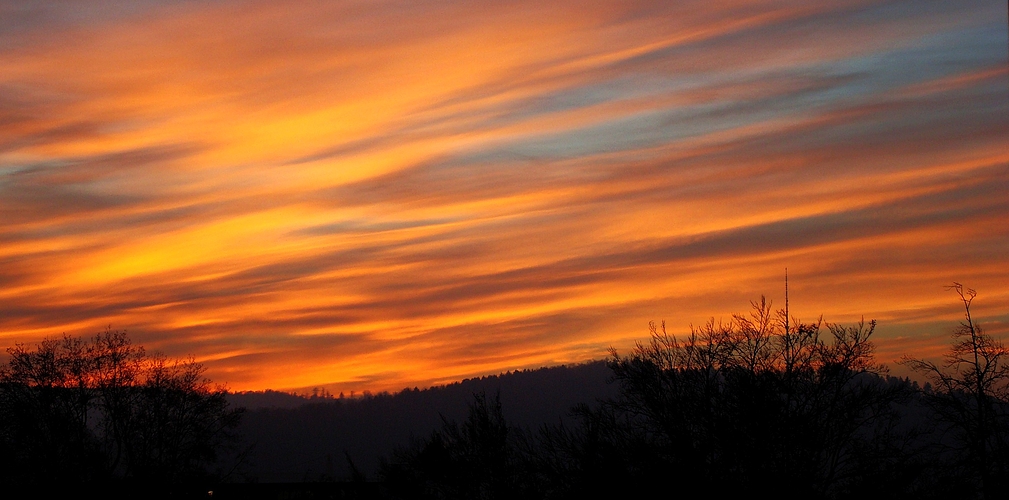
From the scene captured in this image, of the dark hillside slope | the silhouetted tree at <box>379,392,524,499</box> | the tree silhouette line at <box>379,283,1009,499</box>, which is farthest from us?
the dark hillside slope

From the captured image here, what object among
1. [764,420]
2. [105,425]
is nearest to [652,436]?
[764,420]

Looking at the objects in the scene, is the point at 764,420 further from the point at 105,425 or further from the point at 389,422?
the point at 389,422

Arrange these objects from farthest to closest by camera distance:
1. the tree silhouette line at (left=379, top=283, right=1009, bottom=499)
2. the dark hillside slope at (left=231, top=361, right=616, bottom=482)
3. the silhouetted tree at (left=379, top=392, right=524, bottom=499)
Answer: the dark hillside slope at (left=231, top=361, right=616, bottom=482) → the silhouetted tree at (left=379, top=392, right=524, bottom=499) → the tree silhouette line at (left=379, top=283, right=1009, bottom=499)

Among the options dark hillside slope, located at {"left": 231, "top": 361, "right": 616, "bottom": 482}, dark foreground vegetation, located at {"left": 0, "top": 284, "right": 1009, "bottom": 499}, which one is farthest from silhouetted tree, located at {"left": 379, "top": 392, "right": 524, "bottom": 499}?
dark hillside slope, located at {"left": 231, "top": 361, "right": 616, "bottom": 482}

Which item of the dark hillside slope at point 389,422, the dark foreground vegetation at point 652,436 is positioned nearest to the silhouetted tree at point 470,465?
the dark foreground vegetation at point 652,436

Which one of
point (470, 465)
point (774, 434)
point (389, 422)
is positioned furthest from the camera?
point (389, 422)

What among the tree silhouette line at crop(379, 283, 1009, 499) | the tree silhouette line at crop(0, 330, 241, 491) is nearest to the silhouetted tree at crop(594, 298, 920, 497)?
the tree silhouette line at crop(379, 283, 1009, 499)

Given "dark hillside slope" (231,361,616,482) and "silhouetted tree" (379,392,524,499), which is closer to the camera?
"silhouetted tree" (379,392,524,499)

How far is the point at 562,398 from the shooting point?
493 ft

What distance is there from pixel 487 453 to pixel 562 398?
97.8 meters

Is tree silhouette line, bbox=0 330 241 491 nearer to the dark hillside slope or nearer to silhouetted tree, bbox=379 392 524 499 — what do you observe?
silhouetted tree, bbox=379 392 524 499

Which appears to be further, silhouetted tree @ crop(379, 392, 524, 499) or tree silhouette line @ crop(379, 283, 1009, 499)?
silhouetted tree @ crop(379, 392, 524, 499)

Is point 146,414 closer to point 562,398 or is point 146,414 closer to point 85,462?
point 85,462

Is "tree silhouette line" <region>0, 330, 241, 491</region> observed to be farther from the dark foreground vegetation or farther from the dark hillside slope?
the dark hillside slope
